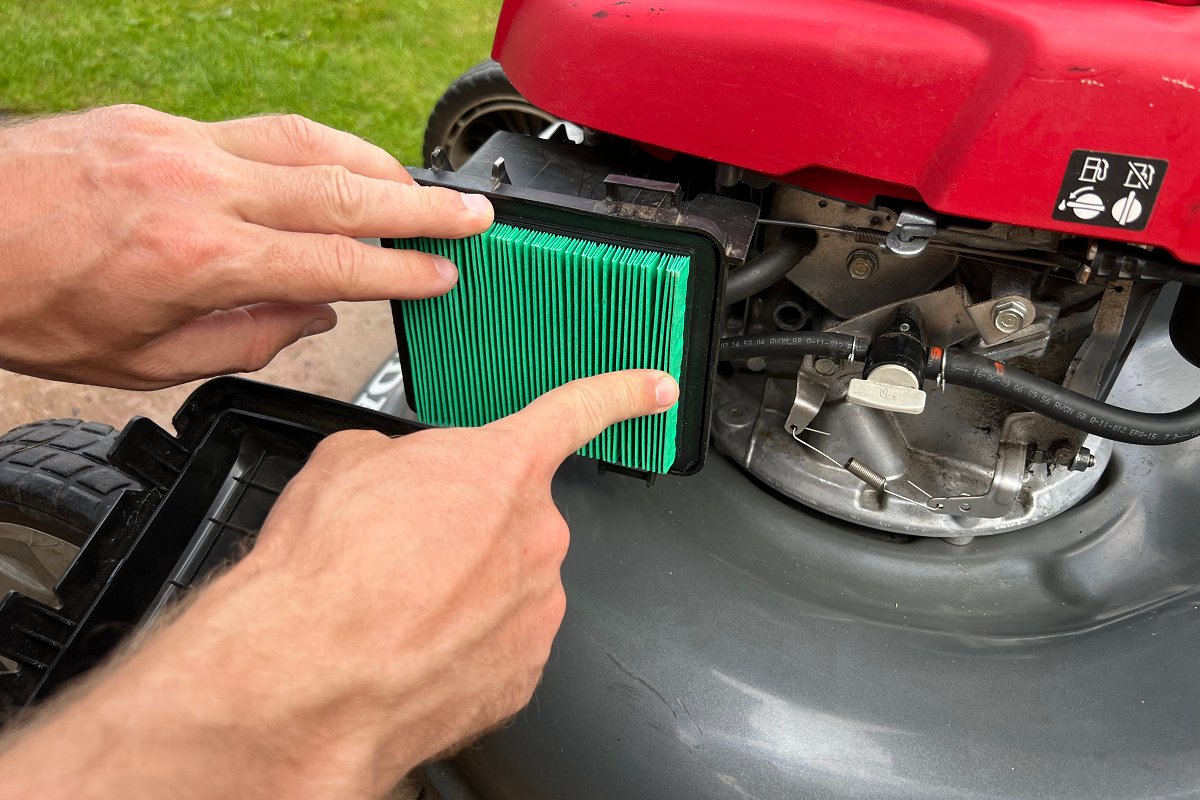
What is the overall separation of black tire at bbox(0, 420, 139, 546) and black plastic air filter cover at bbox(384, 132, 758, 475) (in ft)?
1.72

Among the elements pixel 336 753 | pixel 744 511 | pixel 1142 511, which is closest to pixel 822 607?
pixel 744 511

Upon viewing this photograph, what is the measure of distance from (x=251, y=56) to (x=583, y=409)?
2622 millimetres

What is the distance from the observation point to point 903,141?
710 mm

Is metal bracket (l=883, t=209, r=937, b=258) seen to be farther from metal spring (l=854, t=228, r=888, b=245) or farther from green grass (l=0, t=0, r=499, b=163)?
green grass (l=0, t=0, r=499, b=163)

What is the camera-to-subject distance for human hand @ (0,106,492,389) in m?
0.70

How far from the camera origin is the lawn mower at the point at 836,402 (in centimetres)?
69

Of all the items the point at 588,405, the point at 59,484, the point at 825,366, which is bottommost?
the point at 59,484

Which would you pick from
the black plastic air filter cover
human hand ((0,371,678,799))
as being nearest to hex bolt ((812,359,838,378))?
the black plastic air filter cover

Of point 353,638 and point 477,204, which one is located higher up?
point 477,204

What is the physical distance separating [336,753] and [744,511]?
1.98 feet

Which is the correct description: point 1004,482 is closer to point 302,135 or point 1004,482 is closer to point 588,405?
point 588,405

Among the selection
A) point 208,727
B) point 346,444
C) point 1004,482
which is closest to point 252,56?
point 346,444

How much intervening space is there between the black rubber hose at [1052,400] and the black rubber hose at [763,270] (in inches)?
6.2

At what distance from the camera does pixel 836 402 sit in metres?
1.02
